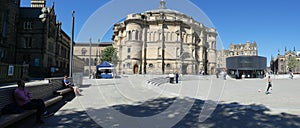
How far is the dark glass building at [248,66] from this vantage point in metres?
44.5

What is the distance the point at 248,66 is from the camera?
4491 centimetres

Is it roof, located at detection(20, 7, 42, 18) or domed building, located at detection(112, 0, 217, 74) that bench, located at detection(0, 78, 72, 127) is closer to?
roof, located at detection(20, 7, 42, 18)

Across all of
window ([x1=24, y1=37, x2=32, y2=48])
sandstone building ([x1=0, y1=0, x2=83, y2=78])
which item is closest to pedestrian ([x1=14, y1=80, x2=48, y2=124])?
sandstone building ([x1=0, y1=0, x2=83, y2=78])

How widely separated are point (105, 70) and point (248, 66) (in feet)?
104

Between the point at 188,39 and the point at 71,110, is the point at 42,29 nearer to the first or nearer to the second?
the point at 71,110

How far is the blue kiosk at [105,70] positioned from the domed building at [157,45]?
2715 centimetres

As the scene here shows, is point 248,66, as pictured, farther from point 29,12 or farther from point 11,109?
point 11,109

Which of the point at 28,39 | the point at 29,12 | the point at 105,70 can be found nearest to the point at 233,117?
the point at 105,70

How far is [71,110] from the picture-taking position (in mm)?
7785

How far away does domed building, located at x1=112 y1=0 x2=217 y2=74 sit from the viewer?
210 ft

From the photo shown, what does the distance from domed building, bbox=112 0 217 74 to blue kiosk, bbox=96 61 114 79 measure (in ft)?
89.1

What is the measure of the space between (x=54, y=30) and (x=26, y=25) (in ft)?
21.3

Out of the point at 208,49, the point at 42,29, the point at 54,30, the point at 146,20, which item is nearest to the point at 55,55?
the point at 54,30

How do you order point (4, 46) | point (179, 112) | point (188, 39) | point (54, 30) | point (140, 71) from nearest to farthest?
point (179, 112), point (4, 46), point (54, 30), point (140, 71), point (188, 39)
